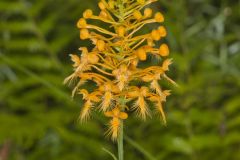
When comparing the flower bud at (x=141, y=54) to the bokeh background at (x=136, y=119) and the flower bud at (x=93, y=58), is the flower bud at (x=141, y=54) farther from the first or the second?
the bokeh background at (x=136, y=119)

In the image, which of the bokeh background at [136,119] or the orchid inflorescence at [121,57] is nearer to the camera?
the orchid inflorescence at [121,57]

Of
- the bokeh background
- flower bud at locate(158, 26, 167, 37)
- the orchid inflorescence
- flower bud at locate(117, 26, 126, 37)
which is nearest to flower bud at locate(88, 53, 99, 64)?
the orchid inflorescence

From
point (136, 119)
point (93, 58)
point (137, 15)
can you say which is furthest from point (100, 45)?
point (136, 119)

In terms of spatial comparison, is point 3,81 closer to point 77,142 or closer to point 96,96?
point 77,142

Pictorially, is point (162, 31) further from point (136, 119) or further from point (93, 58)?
point (136, 119)

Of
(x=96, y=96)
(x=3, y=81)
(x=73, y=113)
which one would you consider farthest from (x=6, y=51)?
(x=96, y=96)

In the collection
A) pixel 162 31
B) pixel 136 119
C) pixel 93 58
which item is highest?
pixel 136 119

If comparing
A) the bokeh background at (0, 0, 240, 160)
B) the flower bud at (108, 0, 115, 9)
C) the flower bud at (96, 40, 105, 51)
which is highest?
the bokeh background at (0, 0, 240, 160)

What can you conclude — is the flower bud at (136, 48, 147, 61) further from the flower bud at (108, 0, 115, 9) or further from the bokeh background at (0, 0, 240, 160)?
the bokeh background at (0, 0, 240, 160)

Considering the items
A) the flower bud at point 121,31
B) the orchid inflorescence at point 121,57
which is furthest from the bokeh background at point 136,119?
the flower bud at point 121,31
